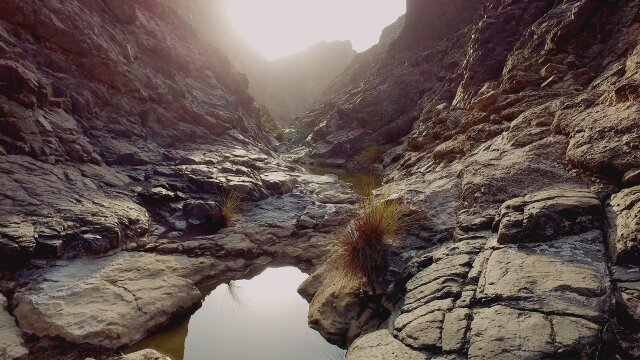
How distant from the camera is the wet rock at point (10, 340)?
3.82 m

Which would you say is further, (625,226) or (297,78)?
(297,78)

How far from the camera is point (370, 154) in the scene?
17625 millimetres

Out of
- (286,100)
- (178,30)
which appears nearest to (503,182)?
(178,30)

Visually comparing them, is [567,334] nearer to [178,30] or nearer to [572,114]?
[572,114]

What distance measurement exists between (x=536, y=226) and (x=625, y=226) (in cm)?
80

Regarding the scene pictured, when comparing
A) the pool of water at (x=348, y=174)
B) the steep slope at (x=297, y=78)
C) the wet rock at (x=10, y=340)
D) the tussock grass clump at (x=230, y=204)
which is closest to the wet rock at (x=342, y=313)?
the wet rock at (x=10, y=340)

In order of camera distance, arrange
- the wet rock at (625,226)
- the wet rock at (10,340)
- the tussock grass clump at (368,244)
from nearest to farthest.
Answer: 1. the wet rock at (625,226)
2. the wet rock at (10,340)
3. the tussock grass clump at (368,244)

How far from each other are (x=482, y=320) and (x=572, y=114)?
446cm

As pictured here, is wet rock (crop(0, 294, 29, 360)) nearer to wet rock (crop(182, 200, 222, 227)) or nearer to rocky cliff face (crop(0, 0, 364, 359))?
rocky cliff face (crop(0, 0, 364, 359))

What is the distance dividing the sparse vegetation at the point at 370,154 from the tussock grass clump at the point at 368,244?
12.1 metres

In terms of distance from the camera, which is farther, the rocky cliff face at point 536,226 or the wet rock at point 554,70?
the wet rock at point 554,70

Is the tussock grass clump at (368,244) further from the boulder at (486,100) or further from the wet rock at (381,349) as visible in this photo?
the boulder at (486,100)

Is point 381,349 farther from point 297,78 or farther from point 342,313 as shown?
point 297,78

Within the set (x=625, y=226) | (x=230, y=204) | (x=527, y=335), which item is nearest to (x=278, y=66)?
(x=230, y=204)
